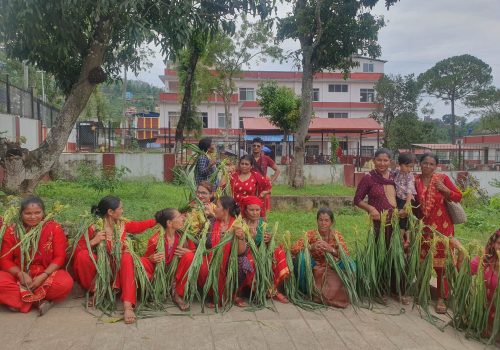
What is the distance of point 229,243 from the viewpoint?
12.5 ft

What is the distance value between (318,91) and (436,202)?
33295mm

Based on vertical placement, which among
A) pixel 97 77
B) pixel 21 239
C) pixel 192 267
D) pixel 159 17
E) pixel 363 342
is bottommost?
pixel 363 342

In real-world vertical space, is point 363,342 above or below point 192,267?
below

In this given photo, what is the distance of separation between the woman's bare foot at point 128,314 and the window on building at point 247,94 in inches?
1249

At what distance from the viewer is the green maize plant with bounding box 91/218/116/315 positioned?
3.67m

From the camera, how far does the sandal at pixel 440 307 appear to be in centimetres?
401

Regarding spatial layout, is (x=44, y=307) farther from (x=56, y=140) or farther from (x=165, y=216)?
(x=56, y=140)

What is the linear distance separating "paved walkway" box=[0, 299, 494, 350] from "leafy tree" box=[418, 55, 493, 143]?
32.2 m

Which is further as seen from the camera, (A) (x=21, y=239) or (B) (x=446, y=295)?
(B) (x=446, y=295)

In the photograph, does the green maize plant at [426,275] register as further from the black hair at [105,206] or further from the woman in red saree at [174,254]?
the black hair at [105,206]

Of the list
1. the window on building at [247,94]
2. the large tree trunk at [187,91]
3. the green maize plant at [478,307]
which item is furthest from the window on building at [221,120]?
the green maize plant at [478,307]

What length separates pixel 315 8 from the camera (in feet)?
37.1

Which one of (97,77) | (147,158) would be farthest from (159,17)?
(147,158)

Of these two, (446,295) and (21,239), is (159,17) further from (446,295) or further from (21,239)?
(446,295)
